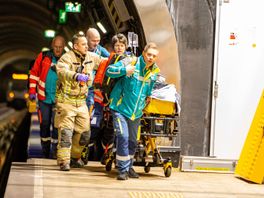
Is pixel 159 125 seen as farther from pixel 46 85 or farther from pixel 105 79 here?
pixel 46 85

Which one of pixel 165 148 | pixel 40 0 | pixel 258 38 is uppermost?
pixel 40 0

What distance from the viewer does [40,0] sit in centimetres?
2908

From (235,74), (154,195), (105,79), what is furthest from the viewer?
(235,74)

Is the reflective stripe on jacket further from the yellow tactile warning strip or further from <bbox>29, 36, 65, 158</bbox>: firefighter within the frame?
the yellow tactile warning strip

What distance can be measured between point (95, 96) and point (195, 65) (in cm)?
169

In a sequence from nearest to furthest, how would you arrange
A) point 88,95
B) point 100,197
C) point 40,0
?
point 100,197 < point 88,95 < point 40,0

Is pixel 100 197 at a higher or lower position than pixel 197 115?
lower

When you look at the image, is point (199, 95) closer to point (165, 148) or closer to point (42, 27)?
point (165, 148)

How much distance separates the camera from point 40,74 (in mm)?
10930

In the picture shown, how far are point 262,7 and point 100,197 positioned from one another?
15.3 feet

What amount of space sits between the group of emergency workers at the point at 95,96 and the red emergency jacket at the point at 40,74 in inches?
37.4

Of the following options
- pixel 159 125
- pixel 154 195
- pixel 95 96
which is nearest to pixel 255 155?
pixel 159 125

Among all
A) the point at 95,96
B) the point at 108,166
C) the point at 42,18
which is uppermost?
the point at 42,18

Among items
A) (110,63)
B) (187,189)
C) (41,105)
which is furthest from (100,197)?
(41,105)
